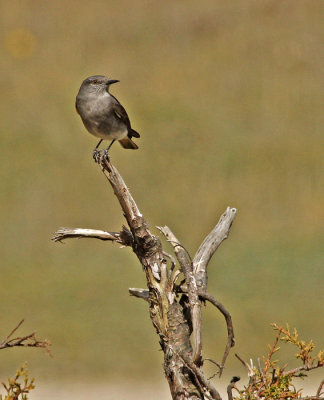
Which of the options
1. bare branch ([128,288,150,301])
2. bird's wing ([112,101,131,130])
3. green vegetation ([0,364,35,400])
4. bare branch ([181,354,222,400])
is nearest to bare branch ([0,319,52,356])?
green vegetation ([0,364,35,400])

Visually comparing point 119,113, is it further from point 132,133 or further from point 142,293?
point 142,293

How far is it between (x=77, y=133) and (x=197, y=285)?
12.3m

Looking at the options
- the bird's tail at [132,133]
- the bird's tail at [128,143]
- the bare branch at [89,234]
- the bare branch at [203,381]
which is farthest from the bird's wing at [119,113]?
the bare branch at [203,381]

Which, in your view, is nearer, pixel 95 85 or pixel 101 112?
pixel 101 112

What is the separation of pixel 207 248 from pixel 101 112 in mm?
2599

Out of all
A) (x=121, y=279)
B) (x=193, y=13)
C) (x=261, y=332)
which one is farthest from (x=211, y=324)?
(x=193, y=13)

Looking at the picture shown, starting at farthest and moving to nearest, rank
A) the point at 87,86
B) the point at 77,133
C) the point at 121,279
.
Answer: the point at 77,133 → the point at 121,279 → the point at 87,86

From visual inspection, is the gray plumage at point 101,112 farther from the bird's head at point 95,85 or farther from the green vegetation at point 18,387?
the green vegetation at point 18,387

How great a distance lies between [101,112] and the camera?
271 inches

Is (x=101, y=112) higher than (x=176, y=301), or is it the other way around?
(x=101, y=112)

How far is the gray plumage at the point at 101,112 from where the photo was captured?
688 cm

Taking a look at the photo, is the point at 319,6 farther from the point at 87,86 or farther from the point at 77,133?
the point at 87,86

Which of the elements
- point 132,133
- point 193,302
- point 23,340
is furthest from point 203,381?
point 132,133

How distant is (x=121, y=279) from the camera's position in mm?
15039
